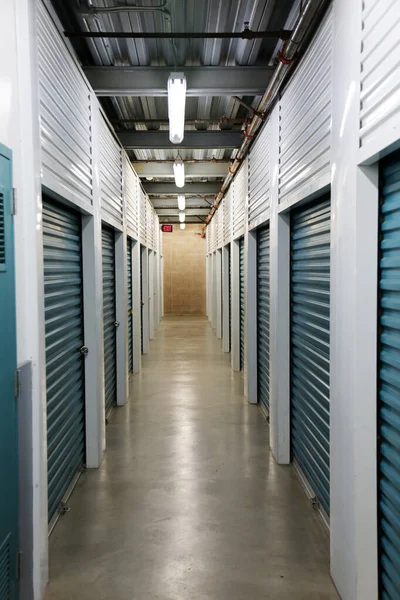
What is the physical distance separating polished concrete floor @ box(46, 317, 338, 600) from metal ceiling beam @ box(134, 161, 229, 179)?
4577mm

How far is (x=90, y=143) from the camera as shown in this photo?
4.11m

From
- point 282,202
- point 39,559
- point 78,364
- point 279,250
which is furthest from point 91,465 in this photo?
point 282,202

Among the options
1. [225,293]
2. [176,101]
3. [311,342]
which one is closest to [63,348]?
[311,342]

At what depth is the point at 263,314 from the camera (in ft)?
18.6

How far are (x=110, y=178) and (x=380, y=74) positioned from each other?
382 cm

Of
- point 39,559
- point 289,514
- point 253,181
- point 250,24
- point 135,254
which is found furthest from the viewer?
point 135,254

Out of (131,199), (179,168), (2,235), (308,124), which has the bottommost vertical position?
(2,235)

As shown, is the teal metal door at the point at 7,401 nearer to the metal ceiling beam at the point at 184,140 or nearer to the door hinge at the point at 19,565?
the door hinge at the point at 19,565

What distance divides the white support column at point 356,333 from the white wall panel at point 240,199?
13.2 feet

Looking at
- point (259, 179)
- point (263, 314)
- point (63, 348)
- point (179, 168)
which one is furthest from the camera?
point (179, 168)

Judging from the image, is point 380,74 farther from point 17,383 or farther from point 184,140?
point 184,140

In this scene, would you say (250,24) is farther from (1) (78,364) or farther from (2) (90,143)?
(1) (78,364)

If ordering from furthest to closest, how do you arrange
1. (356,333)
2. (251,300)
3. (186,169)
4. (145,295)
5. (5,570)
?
(145,295), (186,169), (251,300), (356,333), (5,570)

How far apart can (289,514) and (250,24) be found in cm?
382
